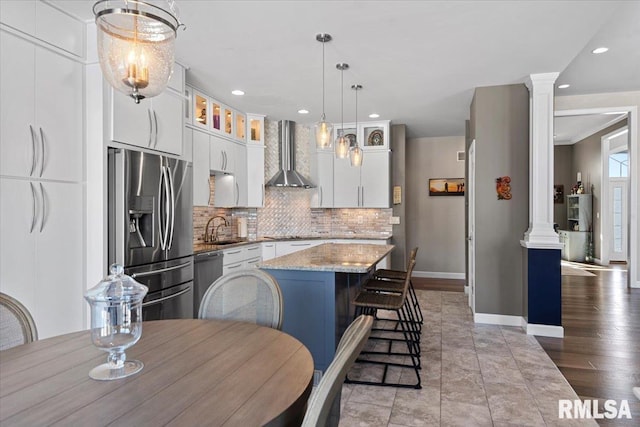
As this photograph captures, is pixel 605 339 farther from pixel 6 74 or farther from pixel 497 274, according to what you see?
pixel 6 74

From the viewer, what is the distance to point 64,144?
2.85 meters

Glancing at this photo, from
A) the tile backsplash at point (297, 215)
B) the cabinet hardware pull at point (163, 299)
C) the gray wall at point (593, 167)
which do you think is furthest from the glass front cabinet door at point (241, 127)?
the gray wall at point (593, 167)

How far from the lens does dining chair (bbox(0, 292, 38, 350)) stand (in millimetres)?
1523

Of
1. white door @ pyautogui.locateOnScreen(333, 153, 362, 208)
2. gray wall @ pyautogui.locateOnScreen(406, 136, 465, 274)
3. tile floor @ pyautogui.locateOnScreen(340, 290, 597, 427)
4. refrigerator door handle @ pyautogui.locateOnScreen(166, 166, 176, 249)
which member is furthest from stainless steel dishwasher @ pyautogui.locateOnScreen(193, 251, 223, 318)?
gray wall @ pyautogui.locateOnScreen(406, 136, 465, 274)

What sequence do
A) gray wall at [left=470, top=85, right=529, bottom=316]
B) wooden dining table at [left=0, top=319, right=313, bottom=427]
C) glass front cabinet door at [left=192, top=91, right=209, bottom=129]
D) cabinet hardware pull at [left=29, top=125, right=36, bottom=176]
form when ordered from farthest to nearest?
glass front cabinet door at [left=192, top=91, right=209, bottom=129] < gray wall at [left=470, top=85, right=529, bottom=316] < cabinet hardware pull at [left=29, top=125, right=36, bottom=176] < wooden dining table at [left=0, top=319, right=313, bottom=427]

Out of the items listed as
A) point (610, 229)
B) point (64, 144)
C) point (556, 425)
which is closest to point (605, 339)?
point (556, 425)

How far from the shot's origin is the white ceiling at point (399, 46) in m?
2.79

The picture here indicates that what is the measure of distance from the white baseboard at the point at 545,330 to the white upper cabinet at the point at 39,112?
442cm

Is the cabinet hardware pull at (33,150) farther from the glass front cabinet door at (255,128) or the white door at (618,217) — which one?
the white door at (618,217)

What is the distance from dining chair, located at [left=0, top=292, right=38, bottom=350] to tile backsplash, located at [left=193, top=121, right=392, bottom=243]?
445 cm

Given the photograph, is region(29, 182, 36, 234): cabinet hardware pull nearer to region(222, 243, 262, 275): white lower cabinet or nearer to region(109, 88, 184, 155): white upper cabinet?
region(109, 88, 184, 155): white upper cabinet

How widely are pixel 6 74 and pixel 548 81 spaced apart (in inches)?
185

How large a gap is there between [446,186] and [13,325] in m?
7.18

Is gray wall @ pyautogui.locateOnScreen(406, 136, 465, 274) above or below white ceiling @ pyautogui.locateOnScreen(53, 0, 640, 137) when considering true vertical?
below
